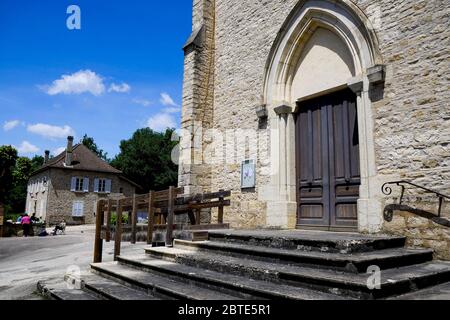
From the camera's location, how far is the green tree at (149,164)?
140ft

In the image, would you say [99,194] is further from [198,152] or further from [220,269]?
[220,269]

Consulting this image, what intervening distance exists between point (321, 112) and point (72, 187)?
29081 mm

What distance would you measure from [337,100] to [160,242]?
177 inches

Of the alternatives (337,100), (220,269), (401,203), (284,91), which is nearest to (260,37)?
(284,91)

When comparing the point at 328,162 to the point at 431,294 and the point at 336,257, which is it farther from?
the point at 431,294

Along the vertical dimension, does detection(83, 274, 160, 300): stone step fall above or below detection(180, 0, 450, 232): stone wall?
below

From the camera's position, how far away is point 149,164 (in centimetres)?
4347

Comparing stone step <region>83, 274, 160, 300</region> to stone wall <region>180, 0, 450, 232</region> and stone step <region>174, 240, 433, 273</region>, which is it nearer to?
stone step <region>174, 240, 433, 273</region>

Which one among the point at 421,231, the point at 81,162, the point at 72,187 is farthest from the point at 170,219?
the point at 81,162

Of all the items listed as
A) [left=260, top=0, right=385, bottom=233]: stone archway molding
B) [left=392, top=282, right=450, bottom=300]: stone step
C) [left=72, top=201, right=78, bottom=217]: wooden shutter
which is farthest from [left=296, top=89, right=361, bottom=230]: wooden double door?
[left=72, top=201, right=78, bottom=217]: wooden shutter

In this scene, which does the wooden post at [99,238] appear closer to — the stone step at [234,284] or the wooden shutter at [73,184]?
the stone step at [234,284]

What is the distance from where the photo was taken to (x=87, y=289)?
15.5 ft

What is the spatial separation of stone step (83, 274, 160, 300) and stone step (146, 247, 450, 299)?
86cm

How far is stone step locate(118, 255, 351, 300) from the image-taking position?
317cm
